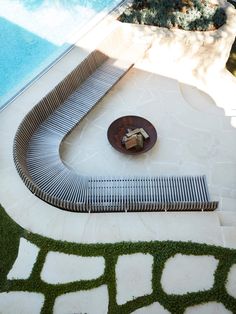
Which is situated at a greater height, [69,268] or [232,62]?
[232,62]

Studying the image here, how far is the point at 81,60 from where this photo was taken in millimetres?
10062

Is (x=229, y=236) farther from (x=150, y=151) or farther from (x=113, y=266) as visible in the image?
(x=150, y=151)

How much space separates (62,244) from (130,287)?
4.57ft

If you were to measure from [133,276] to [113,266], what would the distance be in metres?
0.38

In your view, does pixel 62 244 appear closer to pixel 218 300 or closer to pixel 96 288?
pixel 96 288

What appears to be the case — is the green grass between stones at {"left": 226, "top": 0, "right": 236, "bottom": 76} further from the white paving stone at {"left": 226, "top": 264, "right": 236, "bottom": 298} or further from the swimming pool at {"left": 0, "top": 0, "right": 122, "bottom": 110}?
the white paving stone at {"left": 226, "top": 264, "right": 236, "bottom": 298}

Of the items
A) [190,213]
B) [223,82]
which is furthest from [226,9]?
[190,213]

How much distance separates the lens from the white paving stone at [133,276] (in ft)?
22.1

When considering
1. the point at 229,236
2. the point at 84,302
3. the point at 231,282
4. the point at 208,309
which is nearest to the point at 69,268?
the point at 84,302

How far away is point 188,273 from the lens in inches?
273

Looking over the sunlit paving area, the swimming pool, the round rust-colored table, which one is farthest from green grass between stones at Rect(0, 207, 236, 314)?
the swimming pool

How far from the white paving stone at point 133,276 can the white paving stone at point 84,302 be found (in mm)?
255

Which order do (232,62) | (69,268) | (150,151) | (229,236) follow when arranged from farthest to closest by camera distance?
(232,62)
(150,151)
(229,236)
(69,268)

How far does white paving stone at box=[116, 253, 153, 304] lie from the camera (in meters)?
6.73
